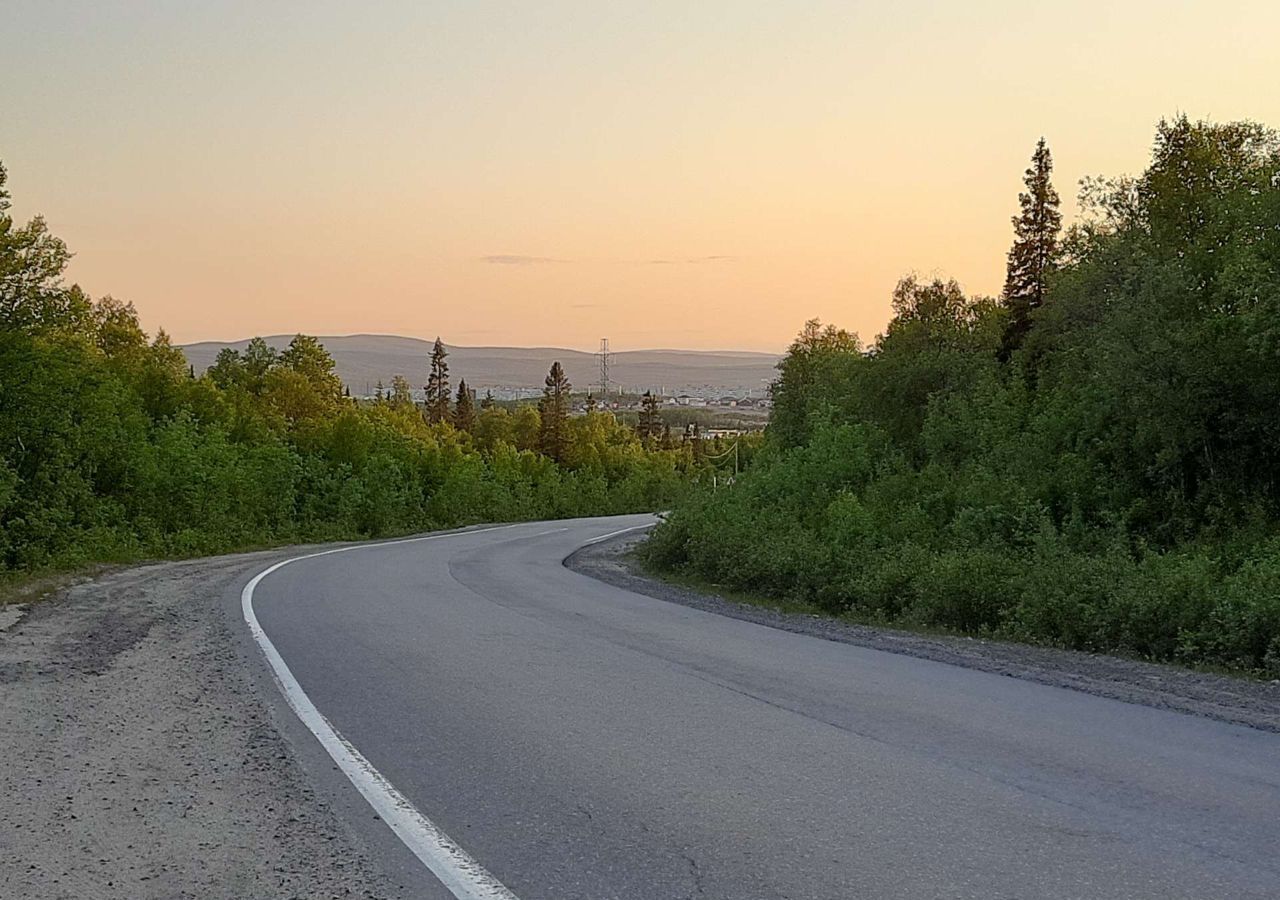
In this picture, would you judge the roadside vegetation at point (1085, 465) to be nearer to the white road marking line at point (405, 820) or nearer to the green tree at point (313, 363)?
the white road marking line at point (405, 820)

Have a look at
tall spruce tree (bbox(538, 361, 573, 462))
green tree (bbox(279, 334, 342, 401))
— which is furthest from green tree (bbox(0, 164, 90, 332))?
tall spruce tree (bbox(538, 361, 573, 462))

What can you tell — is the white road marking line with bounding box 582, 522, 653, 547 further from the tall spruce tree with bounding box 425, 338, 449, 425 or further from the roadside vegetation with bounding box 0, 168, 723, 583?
the tall spruce tree with bounding box 425, 338, 449, 425

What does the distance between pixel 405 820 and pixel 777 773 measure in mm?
2212

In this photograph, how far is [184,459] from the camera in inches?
1401

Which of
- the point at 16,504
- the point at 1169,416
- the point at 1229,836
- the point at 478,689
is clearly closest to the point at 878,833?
the point at 1229,836

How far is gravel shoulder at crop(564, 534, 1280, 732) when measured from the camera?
9.30 meters

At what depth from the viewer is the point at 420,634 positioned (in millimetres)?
13445

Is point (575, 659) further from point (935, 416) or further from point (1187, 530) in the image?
point (935, 416)

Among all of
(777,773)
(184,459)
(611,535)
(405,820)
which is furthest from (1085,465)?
(184,459)

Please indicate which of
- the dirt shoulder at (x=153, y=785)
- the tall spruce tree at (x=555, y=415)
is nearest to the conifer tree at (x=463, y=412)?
the tall spruce tree at (x=555, y=415)

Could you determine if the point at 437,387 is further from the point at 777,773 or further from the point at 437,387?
the point at 777,773

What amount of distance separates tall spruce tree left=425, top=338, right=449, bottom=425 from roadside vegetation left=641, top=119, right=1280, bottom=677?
11501 centimetres

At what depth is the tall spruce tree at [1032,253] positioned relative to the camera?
4103cm

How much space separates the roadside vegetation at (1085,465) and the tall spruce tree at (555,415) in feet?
258
